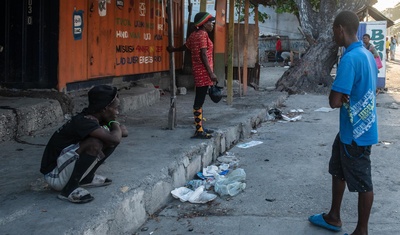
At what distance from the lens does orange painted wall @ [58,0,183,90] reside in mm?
7117

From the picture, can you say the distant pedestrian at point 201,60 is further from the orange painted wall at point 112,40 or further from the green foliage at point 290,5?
the green foliage at point 290,5

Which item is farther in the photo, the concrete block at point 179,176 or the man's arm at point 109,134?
the concrete block at point 179,176

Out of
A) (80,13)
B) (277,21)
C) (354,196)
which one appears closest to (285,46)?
(277,21)

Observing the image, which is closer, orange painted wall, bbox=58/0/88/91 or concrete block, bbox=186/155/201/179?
concrete block, bbox=186/155/201/179

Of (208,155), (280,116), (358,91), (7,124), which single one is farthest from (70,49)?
(358,91)

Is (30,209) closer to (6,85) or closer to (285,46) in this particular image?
(6,85)

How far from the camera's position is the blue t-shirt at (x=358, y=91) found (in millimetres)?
3402

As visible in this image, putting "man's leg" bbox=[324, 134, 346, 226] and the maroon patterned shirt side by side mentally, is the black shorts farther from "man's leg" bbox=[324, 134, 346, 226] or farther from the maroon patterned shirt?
the maroon patterned shirt

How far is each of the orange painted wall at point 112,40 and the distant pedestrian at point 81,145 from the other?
11.5 ft

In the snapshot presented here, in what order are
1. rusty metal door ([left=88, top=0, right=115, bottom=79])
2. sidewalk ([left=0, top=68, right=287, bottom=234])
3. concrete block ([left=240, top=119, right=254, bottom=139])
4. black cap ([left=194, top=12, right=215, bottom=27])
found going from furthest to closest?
rusty metal door ([left=88, top=0, right=115, bottom=79]), concrete block ([left=240, top=119, right=254, bottom=139]), black cap ([left=194, top=12, right=215, bottom=27]), sidewalk ([left=0, top=68, right=287, bottom=234])

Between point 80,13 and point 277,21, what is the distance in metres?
32.6

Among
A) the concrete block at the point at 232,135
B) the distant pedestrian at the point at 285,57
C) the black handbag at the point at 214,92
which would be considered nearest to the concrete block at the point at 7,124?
the black handbag at the point at 214,92

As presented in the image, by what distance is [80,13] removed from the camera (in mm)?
7441

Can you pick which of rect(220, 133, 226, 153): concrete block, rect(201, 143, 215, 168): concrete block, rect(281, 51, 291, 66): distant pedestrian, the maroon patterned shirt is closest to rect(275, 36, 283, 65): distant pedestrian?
rect(281, 51, 291, 66): distant pedestrian
